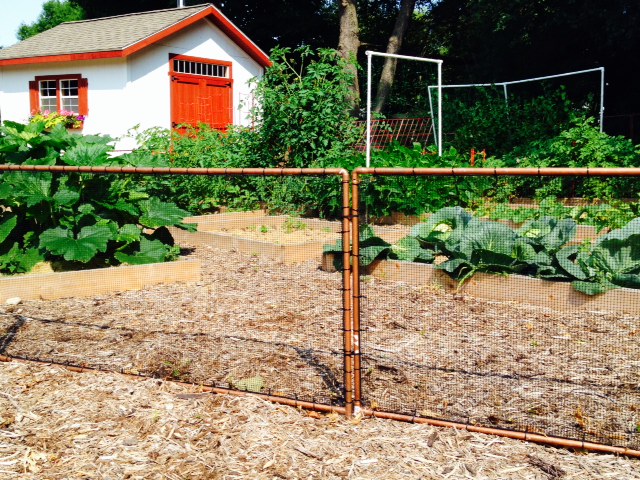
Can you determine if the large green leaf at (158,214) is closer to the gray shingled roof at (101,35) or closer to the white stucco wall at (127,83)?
the gray shingled roof at (101,35)

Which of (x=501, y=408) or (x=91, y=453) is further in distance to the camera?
(x=501, y=408)

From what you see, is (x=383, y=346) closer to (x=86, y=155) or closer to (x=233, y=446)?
(x=233, y=446)

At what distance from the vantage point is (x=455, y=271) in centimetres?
613

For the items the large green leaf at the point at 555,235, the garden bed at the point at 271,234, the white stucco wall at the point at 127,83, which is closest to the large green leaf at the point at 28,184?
the garden bed at the point at 271,234

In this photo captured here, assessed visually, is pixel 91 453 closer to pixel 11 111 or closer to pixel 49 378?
pixel 49 378

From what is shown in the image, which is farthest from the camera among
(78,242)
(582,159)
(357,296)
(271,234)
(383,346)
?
(582,159)

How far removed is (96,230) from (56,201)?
420 millimetres

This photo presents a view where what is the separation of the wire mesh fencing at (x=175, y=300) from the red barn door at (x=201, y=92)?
10.3m

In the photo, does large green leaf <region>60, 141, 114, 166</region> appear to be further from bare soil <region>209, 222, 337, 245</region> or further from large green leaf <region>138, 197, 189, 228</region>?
bare soil <region>209, 222, 337, 245</region>

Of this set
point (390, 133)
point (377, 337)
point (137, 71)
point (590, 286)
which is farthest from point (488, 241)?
point (137, 71)

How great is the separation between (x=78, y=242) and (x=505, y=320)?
359cm

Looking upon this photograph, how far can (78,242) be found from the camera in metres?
6.25

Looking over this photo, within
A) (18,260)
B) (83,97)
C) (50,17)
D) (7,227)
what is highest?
(50,17)

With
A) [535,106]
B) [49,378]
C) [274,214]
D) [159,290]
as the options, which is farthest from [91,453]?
[535,106]
